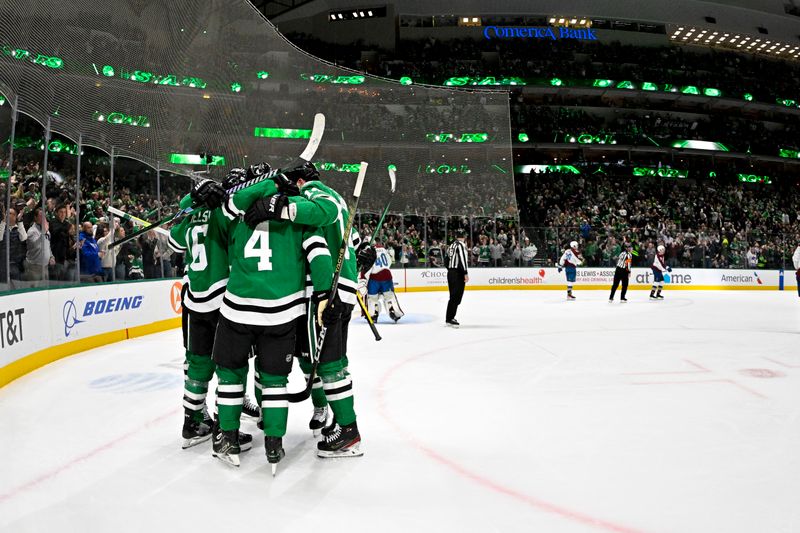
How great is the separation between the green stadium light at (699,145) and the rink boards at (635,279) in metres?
14.7

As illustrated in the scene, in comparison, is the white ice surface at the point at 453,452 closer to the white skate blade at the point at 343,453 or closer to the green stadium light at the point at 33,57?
the white skate blade at the point at 343,453

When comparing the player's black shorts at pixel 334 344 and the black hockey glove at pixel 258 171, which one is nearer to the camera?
the black hockey glove at pixel 258 171

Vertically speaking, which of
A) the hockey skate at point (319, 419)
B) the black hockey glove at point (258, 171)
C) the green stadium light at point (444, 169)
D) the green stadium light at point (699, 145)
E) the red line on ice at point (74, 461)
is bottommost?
the red line on ice at point (74, 461)

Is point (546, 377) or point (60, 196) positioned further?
point (60, 196)

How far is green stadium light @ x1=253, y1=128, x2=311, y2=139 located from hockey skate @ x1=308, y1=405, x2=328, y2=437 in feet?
18.1

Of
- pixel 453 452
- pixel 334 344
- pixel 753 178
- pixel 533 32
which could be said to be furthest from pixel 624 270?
pixel 753 178

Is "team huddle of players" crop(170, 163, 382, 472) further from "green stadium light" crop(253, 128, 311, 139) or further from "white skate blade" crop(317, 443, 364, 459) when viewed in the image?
"green stadium light" crop(253, 128, 311, 139)

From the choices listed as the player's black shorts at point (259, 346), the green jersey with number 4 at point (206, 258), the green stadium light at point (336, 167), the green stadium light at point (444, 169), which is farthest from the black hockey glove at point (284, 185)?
the green stadium light at point (444, 169)

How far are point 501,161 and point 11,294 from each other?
1125 cm

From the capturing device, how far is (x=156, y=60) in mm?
6332

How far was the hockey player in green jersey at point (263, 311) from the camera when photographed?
272 centimetres

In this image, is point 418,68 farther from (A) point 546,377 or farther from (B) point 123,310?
(A) point 546,377

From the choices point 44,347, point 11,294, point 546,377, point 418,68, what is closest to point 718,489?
point 546,377

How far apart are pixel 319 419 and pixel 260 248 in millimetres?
1144
